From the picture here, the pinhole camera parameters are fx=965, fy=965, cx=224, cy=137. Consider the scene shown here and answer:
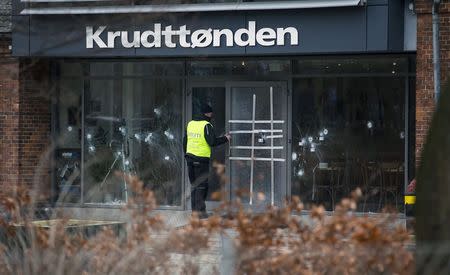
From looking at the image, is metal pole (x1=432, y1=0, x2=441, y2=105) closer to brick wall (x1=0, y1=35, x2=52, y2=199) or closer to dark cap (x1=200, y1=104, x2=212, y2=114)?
dark cap (x1=200, y1=104, x2=212, y2=114)

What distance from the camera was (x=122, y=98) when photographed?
17734mm

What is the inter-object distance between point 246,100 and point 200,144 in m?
1.57

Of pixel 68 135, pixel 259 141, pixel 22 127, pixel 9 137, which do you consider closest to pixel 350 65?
pixel 259 141

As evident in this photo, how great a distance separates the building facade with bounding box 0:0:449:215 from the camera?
15.3 metres

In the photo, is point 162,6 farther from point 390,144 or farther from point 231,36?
point 390,144

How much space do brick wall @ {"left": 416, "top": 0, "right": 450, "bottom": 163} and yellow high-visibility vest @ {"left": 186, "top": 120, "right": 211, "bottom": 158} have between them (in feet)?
11.3

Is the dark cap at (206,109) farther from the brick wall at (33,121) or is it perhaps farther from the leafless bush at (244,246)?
the leafless bush at (244,246)

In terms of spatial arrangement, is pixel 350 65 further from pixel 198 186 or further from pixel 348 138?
pixel 198 186

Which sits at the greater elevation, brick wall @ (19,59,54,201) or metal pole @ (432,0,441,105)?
metal pole @ (432,0,441,105)

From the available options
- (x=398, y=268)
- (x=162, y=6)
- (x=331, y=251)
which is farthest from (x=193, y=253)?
(x=162, y=6)

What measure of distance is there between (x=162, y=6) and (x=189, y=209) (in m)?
9.61

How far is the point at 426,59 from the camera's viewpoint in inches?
586

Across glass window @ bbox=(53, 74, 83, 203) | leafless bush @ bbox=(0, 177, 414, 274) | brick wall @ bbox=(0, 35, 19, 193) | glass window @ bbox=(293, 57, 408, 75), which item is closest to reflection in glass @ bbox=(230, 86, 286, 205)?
glass window @ bbox=(293, 57, 408, 75)

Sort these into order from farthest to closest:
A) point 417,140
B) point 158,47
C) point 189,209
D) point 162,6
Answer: point 189,209 → point 158,47 → point 417,140 → point 162,6
